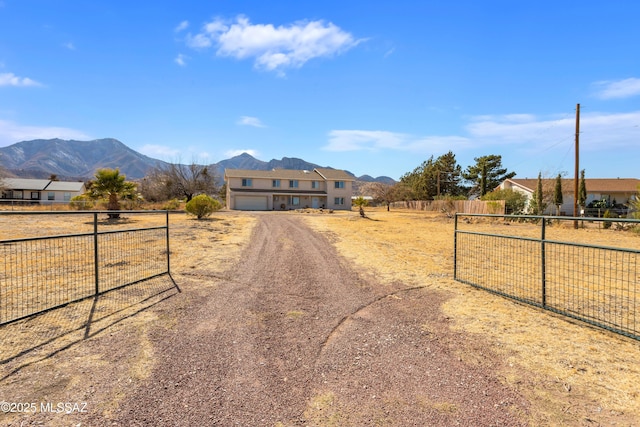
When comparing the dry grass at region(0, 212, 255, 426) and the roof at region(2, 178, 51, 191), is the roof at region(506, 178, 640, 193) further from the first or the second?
the roof at region(2, 178, 51, 191)

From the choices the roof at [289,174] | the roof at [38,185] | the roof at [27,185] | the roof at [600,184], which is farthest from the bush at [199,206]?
the roof at [27,185]

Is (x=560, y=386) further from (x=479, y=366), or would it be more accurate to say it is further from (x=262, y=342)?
(x=262, y=342)

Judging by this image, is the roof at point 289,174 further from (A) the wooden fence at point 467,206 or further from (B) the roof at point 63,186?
(B) the roof at point 63,186

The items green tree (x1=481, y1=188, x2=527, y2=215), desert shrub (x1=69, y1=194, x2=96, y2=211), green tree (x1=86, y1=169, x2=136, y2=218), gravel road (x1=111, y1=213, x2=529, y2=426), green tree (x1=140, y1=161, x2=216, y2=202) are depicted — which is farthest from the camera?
green tree (x1=140, y1=161, x2=216, y2=202)

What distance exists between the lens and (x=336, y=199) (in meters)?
55.2

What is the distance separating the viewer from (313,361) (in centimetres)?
388

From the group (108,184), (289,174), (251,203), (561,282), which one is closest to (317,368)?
(561,282)

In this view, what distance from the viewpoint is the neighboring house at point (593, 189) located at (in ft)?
137

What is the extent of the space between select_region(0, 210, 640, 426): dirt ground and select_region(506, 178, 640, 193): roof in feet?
149

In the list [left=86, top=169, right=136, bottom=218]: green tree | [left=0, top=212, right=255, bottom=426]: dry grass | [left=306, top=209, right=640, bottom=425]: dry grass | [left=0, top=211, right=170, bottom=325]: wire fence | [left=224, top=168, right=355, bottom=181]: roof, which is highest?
[left=224, top=168, right=355, bottom=181]: roof

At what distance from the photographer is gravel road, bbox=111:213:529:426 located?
114 inches

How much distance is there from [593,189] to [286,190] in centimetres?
4272

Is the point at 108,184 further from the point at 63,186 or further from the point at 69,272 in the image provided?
the point at 63,186

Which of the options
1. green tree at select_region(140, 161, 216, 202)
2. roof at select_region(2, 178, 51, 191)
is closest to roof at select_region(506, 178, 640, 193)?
green tree at select_region(140, 161, 216, 202)
